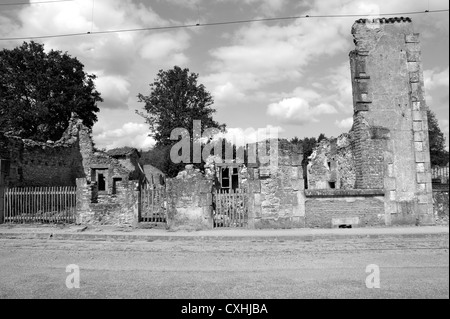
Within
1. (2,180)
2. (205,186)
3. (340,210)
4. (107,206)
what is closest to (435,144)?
(340,210)

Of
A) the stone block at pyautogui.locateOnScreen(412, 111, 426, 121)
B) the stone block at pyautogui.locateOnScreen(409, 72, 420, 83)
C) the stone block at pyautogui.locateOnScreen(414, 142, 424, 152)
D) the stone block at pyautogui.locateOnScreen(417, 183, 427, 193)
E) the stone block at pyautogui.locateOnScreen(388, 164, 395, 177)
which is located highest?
the stone block at pyautogui.locateOnScreen(409, 72, 420, 83)

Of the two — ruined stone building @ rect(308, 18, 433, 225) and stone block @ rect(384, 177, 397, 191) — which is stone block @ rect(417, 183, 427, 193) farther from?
stone block @ rect(384, 177, 397, 191)

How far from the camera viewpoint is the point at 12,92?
3819 centimetres

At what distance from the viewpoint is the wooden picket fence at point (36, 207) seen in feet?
51.4

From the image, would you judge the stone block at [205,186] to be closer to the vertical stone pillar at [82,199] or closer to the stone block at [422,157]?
the vertical stone pillar at [82,199]

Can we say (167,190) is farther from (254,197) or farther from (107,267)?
(107,267)

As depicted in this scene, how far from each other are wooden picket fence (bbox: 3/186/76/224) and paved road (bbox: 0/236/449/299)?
4128mm

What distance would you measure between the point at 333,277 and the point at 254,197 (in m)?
7.35

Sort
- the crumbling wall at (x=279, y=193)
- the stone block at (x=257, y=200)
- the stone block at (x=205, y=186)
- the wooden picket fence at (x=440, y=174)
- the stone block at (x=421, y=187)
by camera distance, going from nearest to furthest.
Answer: the crumbling wall at (x=279, y=193), the stone block at (x=257, y=200), the stone block at (x=205, y=186), the stone block at (x=421, y=187), the wooden picket fence at (x=440, y=174)

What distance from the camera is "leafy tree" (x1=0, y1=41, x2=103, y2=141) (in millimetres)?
36844

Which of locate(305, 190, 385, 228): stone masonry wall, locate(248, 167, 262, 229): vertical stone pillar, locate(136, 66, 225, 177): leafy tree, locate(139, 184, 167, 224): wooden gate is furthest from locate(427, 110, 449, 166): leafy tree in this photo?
locate(139, 184, 167, 224): wooden gate

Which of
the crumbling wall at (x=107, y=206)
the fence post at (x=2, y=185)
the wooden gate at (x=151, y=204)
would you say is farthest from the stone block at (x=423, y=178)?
the fence post at (x=2, y=185)

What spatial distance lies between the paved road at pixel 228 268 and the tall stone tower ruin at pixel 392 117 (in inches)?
139
